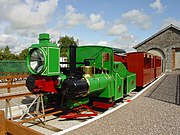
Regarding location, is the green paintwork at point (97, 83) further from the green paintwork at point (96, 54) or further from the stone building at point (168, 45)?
the stone building at point (168, 45)

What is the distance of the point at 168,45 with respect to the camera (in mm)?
29938

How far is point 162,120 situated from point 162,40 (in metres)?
27.0

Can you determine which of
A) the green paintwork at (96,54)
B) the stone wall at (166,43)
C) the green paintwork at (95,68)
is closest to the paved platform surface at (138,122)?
the green paintwork at (95,68)

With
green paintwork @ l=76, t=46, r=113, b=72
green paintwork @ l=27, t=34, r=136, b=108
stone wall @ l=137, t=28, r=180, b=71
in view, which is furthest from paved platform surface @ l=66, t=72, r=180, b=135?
stone wall @ l=137, t=28, r=180, b=71

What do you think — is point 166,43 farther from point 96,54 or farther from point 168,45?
point 96,54

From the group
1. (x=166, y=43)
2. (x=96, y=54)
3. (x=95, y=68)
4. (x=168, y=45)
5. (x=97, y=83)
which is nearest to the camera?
(x=97, y=83)

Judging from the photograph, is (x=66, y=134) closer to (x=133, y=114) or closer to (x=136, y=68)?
(x=133, y=114)

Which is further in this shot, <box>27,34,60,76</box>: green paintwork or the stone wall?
the stone wall

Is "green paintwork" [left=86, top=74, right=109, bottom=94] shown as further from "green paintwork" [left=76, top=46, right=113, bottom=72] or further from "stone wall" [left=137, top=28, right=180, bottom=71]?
"stone wall" [left=137, top=28, right=180, bottom=71]

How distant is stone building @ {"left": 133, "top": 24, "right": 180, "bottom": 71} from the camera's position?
97.1ft

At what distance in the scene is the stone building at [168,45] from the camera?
29594mm

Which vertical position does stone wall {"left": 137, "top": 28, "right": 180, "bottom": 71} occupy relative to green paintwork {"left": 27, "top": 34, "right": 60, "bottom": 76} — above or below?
above

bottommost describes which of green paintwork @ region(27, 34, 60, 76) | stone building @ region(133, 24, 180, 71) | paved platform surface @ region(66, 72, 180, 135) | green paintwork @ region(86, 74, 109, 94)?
paved platform surface @ region(66, 72, 180, 135)

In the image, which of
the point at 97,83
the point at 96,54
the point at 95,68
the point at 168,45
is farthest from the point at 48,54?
the point at 168,45
